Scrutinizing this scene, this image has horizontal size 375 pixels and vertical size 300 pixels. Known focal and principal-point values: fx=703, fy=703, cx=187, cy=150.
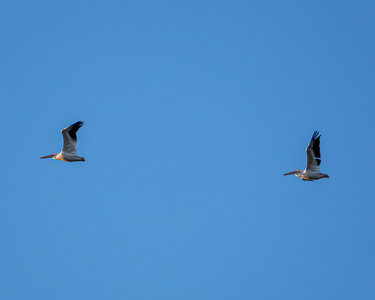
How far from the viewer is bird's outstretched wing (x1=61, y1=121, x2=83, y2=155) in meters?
34.1

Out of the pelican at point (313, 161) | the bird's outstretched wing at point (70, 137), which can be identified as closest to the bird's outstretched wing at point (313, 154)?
the pelican at point (313, 161)

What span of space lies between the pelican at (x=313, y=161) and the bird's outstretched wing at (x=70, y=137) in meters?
11.3

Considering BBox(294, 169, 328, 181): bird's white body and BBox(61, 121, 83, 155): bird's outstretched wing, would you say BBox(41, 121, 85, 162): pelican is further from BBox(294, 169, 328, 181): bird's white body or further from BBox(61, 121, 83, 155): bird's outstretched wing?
BBox(294, 169, 328, 181): bird's white body

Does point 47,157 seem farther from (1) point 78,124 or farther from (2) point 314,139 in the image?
(2) point 314,139

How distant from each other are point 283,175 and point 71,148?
11866 millimetres

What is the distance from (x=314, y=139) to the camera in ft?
112

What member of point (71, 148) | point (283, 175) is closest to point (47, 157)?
point (71, 148)

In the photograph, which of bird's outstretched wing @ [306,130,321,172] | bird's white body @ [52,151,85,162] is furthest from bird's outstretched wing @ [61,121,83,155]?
bird's outstretched wing @ [306,130,321,172]

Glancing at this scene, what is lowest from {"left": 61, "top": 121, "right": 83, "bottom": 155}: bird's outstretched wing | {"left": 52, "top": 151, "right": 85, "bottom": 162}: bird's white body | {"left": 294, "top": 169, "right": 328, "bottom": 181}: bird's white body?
{"left": 294, "top": 169, "right": 328, "bottom": 181}: bird's white body

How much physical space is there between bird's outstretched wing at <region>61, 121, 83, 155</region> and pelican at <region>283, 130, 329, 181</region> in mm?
11308

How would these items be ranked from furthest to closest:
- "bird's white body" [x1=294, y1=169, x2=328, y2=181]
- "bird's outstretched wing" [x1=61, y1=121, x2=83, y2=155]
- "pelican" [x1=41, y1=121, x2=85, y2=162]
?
1. "bird's white body" [x1=294, y1=169, x2=328, y2=181]
2. "pelican" [x1=41, y1=121, x2=85, y2=162]
3. "bird's outstretched wing" [x1=61, y1=121, x2=83, y2=155]

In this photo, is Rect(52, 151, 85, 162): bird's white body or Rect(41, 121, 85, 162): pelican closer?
Rect(41, 121, 85, 162): pelican

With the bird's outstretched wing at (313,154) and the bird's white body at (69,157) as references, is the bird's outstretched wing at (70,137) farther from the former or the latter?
the bird's outstretched wing at (313,154)

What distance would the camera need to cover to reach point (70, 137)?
34.9m
